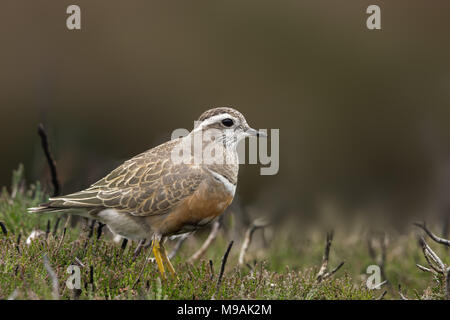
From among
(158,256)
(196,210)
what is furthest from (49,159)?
(196,210)

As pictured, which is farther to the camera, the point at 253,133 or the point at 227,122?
the point at 253,133

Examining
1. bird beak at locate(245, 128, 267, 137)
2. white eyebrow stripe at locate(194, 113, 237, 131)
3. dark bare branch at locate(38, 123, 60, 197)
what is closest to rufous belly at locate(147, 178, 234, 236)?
white eyebrow stripe at locate(194, 113, 237, 131)

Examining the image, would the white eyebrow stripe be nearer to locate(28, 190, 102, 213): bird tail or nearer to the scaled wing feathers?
the scaled wing feathers

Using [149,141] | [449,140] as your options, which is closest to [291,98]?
[149,141]

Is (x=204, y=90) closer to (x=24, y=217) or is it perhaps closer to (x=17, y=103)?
(x=17, y=103)

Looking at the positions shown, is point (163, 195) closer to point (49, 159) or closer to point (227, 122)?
point (227, 122)

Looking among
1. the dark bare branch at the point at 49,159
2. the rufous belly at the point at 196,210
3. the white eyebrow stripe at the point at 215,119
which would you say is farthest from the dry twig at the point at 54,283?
the white eyebrow stripe at the point at 215,119

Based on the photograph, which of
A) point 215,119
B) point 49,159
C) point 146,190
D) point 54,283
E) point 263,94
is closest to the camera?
point 54,283

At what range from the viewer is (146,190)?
7.60 metres

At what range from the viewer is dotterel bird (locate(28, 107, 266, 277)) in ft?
24.4

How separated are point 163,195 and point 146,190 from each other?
0.23 m

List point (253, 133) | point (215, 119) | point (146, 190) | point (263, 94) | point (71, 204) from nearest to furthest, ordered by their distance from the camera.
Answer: point (71, 204)
point (146, 190)
point (215, 119)
point (253, 133)
point (263, 94)

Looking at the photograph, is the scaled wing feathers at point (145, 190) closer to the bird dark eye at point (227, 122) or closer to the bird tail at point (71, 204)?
the bird tail at point (71, 204)

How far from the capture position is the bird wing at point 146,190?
748cm
